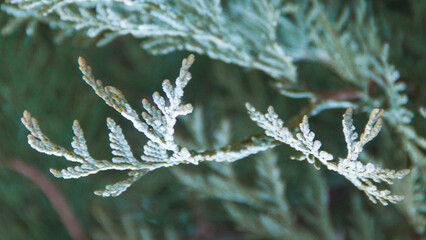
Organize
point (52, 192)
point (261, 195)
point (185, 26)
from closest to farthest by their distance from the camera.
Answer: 1. point (185, 26)
2. point (261, 195)
3. point (52, 192)

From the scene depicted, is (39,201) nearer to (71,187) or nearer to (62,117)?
(71,187)

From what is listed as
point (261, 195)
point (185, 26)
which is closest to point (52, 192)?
point (261, 195)

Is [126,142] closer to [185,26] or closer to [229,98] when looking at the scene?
[185,26]

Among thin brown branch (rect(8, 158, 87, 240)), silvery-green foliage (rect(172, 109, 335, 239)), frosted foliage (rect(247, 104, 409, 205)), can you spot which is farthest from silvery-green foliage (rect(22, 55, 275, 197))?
thin brown branch (rect(8, 158, 87, 240))

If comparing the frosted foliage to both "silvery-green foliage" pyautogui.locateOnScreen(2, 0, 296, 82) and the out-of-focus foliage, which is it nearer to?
the out-of-focus foliage

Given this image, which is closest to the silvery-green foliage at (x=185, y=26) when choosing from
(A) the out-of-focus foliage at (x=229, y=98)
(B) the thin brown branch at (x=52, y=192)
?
(A) the out-of-focus foliage at (x=229, y=98)

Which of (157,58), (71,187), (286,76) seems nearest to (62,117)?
(71,187)
